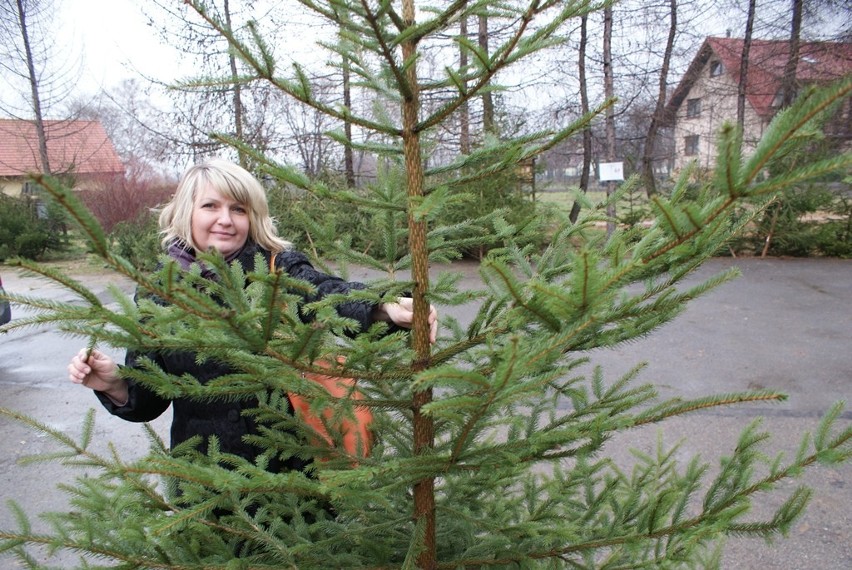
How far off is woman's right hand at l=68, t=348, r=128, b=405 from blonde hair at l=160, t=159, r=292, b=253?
411 mm

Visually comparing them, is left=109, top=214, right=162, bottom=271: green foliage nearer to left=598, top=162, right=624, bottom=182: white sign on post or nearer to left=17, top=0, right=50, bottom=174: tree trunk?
left=17, top=0, right=50, bottom=174: tree trunk

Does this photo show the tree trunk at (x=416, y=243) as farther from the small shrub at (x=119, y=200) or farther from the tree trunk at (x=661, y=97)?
the small shrub at (x=119, y=200)

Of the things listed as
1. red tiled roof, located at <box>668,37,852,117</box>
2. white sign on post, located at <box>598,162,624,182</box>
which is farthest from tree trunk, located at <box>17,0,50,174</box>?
red tiled roof, located at <box>668,37,852,117</box>

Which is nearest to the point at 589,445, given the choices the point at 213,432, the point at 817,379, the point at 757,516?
the point at 213,432

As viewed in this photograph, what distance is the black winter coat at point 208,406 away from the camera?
1.78 metres

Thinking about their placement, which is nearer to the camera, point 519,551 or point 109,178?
point 519,551

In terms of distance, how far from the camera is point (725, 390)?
5188 millimetres

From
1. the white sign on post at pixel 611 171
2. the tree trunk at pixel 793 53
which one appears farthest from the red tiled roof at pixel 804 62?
the white sign on post at pixel 611 171

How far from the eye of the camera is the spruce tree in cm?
90

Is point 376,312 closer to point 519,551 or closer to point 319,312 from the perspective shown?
point 319,312

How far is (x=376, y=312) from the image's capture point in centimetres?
152

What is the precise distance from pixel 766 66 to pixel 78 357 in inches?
696

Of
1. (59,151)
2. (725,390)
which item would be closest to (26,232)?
(59,151)

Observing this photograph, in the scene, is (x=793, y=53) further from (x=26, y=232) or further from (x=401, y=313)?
(x=26, y=232)
